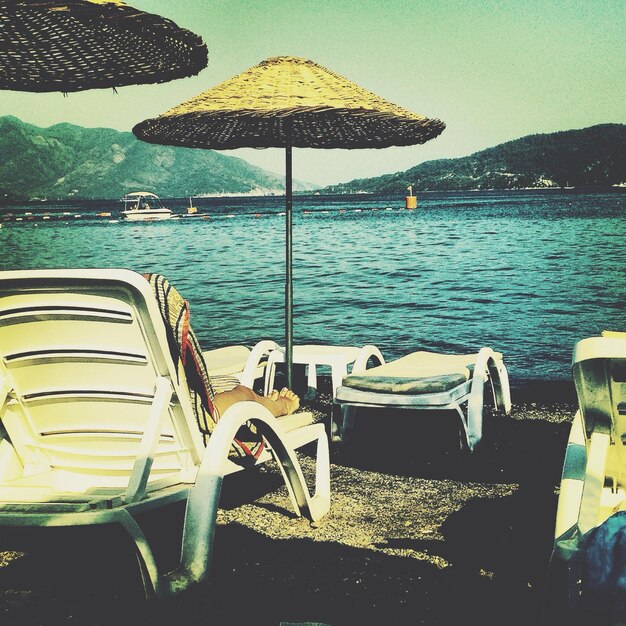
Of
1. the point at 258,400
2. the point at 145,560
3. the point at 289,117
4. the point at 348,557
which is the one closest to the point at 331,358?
the point at 289,117

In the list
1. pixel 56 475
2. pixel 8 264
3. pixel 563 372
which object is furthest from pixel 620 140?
pixel 56 475

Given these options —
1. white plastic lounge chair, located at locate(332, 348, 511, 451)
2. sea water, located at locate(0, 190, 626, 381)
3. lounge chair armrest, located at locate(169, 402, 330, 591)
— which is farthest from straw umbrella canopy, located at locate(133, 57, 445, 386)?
sea water, located at locate(0, 190, 626, 381)

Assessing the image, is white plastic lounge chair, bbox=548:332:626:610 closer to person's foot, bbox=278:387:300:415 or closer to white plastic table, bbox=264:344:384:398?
person's foot, bbox=278:387:300:415

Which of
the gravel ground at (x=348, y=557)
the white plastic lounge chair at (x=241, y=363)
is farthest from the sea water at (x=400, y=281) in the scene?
the gravel ground at (x=348, y=557)

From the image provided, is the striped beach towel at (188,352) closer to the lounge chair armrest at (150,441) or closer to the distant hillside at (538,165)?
the lounge chair armrest at (150,441)

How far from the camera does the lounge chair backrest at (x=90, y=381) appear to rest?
242cm

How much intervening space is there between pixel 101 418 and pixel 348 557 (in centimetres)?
128

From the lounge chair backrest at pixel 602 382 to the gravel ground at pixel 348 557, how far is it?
833mm

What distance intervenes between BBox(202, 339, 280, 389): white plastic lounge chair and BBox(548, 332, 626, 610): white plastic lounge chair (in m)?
3.13

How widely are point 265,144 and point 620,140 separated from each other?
516 feet

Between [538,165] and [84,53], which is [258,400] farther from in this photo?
[538,165]

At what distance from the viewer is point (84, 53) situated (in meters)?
3.54

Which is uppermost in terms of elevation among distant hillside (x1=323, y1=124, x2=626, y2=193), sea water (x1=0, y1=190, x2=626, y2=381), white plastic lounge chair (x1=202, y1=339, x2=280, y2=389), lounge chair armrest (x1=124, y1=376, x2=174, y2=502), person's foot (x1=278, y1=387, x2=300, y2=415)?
distant hillside (x1=323, y1=124, x2=626, y2=193)

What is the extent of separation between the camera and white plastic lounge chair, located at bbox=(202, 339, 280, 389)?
5.42m
